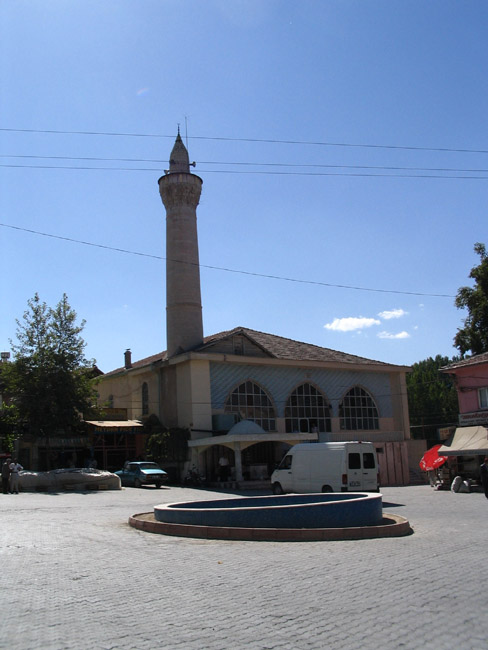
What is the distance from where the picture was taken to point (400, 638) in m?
5.33

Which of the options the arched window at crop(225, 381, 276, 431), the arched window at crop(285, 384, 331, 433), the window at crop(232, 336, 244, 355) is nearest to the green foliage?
the arched window at crop(285, 384, 331, 433)

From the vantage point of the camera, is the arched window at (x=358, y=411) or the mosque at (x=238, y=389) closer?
the mosque at (x=238, y=389)

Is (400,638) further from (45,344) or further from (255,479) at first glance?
(45,344)

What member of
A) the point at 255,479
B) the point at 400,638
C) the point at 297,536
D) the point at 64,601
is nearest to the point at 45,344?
the point at 255,479

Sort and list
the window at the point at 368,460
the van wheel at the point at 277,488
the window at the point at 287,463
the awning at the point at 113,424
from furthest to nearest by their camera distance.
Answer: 1. the awning at the point at 113,424
2. the van wheel at the point at 277,488
3. the window at the point at 287,463
4. the window at the point at 368,460

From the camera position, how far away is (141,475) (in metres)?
28.3

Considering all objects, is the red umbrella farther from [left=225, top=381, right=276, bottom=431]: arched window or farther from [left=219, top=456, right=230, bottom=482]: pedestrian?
[left=225, top=381, right=276, bottom=431]: arched window

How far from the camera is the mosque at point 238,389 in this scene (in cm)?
3225

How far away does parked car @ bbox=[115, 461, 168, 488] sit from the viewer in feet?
92.4

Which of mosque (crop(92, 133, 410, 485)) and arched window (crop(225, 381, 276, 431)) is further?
arched window (crop(225, 381, 276, 431))

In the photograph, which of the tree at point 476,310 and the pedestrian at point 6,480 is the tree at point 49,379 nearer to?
the pedestrian at point 6,480

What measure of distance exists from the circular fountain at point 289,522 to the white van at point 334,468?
22.8ft

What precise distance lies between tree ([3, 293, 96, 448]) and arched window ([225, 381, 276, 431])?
7908mm

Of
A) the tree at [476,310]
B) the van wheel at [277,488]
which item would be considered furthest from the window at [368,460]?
the tree at [476,310]
